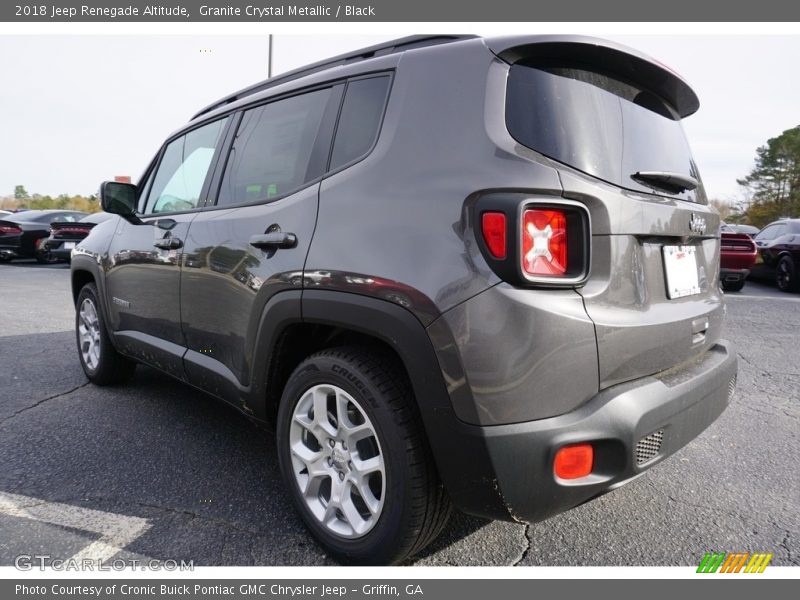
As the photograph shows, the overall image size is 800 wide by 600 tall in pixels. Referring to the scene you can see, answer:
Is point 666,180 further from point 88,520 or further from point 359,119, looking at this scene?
point 88,520

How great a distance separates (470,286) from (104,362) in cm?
329

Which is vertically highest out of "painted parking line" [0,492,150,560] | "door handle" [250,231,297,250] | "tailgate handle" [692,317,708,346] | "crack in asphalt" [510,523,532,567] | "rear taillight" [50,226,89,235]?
"door handle" [250,231,297,250]

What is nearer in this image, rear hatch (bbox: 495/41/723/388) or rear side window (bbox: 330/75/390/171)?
rear hatch (bbox: 495/41/723/388)

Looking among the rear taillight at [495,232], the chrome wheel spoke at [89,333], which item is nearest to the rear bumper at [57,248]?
the chrome wheel spoke at [89,333]

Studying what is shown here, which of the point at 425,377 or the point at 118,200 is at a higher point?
the point at 118,200

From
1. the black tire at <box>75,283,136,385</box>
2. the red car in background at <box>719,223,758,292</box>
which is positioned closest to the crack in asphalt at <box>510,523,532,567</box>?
the black tire at <box>75,283,136,385</box>

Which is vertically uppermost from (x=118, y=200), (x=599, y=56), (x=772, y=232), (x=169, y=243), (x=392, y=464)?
→ (x=599, y=56)

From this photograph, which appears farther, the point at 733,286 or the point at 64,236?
the point at 64,236

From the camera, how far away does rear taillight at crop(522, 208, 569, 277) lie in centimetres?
156

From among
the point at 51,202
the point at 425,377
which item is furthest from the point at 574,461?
the point at 51,202

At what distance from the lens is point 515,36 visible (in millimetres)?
1753

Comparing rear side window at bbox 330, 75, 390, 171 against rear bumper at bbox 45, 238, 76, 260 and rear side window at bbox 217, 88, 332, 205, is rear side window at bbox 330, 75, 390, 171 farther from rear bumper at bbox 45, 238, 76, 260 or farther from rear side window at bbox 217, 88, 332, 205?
rear bumper at bbox 45, 238, 76, 260

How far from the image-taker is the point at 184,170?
127 inches

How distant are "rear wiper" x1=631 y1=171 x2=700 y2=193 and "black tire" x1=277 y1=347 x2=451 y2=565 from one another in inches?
43.1
